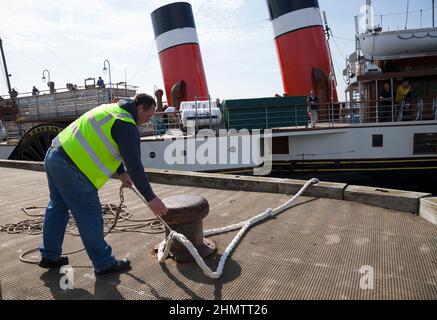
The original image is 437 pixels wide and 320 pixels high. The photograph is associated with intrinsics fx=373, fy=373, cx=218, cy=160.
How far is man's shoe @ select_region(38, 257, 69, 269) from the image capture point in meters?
3.17

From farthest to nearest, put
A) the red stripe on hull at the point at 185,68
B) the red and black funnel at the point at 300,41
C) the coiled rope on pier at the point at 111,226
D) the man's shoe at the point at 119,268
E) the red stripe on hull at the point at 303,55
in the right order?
1. the red stripe on hull at the point at 185,68
2. the red stripe on hull at the point at 303,55
3. the red and black funnel at the point at 300,41
4. the coiled rope on pier at the point at 111,226
5. the man's shoe at the point at 119,268

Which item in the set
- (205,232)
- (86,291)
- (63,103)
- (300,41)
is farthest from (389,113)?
(63,103)

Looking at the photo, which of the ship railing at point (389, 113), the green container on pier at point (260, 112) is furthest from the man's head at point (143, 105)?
the ship railing at point (389, 113)

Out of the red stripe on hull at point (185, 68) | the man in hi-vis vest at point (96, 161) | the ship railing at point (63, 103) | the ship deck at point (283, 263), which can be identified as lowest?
the ship deck at point (283, 263)

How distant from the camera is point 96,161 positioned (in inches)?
115

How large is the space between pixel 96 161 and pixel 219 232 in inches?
63.6

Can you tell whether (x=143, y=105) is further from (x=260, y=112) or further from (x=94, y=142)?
(x=260, y=112)

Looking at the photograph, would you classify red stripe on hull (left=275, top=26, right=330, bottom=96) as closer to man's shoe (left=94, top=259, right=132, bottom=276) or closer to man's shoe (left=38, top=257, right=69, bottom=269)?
man's shoe (left=94, top=259, right=132, bottom=276)

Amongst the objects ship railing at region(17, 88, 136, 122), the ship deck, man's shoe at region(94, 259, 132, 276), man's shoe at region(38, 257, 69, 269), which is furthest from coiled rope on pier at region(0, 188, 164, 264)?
ship railing at region(17, 88, 136, 122)

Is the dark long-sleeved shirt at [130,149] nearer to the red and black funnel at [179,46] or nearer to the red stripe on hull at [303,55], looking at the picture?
the red stripe on hull at [303,55]

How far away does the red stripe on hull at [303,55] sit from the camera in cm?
1398

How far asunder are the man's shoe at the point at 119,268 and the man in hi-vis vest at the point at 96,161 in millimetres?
12

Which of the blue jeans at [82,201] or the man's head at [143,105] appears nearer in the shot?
the blue jeans at [82,201]

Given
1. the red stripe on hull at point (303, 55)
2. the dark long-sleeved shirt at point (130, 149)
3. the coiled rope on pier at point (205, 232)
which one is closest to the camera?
the dark long-sleeved shirt at point (130, 149)
